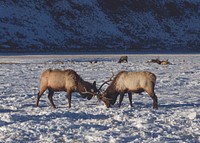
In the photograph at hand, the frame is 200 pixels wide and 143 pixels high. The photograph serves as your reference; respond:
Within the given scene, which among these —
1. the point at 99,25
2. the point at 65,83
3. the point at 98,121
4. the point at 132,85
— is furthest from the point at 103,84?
the point at 99,25

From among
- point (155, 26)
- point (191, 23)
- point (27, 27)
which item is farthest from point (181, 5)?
point (27, 27)

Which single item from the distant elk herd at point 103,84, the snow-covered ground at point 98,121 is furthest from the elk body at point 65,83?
the snow-covered ground at point 98,121

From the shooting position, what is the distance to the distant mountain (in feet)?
304

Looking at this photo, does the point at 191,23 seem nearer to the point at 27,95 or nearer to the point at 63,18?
the point at 63,18

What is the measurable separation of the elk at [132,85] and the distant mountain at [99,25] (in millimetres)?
69011

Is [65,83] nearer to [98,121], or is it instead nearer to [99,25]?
[98,121]

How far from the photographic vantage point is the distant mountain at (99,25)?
304ft

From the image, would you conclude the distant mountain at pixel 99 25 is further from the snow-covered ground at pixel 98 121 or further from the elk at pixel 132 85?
the elk at pixel 132 85

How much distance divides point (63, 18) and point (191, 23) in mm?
36753

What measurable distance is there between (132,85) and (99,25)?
9210cm

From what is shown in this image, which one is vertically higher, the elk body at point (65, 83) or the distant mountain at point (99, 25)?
the distant mountain at point (99, 25)

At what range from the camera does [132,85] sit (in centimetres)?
1509

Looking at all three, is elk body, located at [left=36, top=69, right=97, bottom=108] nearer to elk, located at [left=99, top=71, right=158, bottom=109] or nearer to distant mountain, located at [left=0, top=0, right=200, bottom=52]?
elk, located at [left=99, top=71, right=158, bottom=109]

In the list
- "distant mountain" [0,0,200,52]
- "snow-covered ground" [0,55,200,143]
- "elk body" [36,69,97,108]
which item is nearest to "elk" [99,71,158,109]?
"snow-covered ground" [0,55,200,143]
